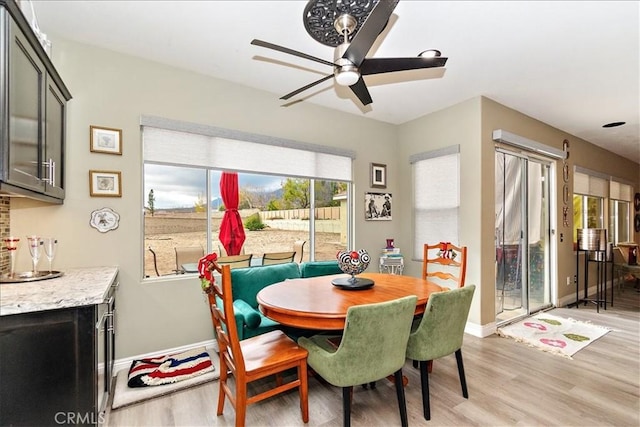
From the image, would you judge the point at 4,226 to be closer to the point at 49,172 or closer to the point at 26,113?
the point at 49,172

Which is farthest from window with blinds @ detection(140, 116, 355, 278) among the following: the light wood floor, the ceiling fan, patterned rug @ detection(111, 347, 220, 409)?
the ceiling fan

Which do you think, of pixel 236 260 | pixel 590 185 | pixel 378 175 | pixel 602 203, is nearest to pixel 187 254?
pixel 236 260

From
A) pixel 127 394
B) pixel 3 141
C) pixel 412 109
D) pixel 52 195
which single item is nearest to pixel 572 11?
pixel 412 109

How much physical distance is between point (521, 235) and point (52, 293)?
485 centimetres

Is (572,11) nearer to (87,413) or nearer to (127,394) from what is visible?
(87,413)

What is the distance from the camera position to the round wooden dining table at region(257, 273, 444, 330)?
175cm

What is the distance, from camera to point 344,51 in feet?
6.06

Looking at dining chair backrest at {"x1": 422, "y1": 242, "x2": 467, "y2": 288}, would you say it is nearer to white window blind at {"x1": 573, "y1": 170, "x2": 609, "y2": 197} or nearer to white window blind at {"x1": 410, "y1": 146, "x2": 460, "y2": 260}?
white window blind at {"x1": 410, "y1": 146, "x2": 460, "y2": 260}

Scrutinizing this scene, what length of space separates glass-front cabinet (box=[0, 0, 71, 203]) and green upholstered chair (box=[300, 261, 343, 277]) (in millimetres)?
2115

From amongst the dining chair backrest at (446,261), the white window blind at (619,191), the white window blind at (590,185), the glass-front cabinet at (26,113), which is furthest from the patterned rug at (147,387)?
the white window blind at (619,191)

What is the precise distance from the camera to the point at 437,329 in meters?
1.93

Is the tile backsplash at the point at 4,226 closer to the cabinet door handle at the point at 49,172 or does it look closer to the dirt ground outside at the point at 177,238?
the cabinet door handle at the point at 49,172

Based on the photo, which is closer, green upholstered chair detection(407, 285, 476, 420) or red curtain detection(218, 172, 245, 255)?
green upholstered chair detection(407, 285, 476, 420)

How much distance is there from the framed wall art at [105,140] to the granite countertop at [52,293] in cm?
112
